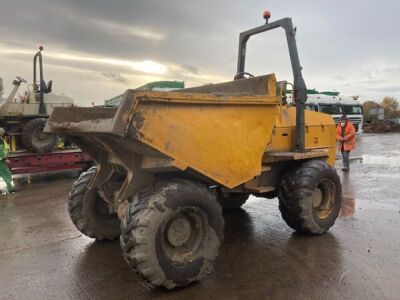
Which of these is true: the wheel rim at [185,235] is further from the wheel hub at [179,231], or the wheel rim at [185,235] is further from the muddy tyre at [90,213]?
the muddy tyre at [90,213]

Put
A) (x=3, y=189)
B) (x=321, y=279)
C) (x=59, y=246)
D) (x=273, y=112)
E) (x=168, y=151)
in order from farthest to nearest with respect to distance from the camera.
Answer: (x=3, y=189) < (x=59, y=246) < (x=273, y=112) < (x=321, y=279) < (x=168, y=151)

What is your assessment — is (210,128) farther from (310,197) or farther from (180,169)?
(310,197)

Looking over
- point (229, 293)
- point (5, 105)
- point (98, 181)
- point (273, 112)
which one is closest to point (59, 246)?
point (98, 181)

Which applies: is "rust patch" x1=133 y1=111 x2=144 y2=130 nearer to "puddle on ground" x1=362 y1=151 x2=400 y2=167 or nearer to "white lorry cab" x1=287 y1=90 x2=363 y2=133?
"puddle on ground" x1=362 y1=151 x2=400 y2=167

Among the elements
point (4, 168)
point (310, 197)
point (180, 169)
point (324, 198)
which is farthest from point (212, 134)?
point (4, 168)

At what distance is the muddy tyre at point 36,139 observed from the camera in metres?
11.0

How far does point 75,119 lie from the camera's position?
4414 mm

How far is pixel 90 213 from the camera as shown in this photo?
4.87 metres

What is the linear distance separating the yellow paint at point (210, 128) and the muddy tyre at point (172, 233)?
0.26 m

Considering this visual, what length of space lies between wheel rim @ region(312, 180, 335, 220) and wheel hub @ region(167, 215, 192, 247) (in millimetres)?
2092

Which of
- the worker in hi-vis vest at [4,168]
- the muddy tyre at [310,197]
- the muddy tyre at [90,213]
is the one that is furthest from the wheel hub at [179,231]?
the worker in hi-vis vest at [4,168]

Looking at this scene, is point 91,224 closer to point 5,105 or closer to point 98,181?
point 98,181

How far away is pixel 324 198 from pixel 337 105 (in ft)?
66.9

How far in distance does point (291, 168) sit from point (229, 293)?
211 centimetres
